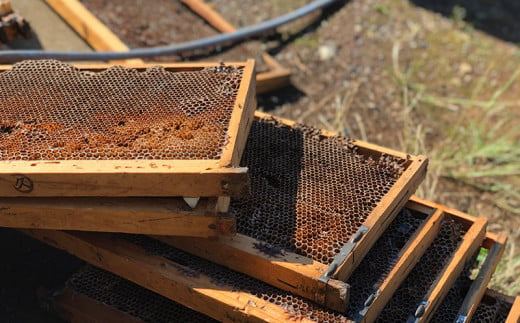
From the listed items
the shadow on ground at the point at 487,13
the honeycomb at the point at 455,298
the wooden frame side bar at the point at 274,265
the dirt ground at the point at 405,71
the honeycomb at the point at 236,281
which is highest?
the shadow on ground at the point at 487,13

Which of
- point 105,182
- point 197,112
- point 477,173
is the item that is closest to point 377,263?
point 197,112

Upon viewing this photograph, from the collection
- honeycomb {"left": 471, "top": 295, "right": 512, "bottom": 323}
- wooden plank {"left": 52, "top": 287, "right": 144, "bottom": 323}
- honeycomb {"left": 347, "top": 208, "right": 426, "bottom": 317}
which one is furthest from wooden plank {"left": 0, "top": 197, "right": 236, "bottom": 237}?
honeycomb {"left": 471, "top": 295, "right": 512, "bottom": 323}

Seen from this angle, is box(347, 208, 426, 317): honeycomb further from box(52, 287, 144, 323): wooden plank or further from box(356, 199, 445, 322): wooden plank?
box(52, 287, 144, 323): wooden plank

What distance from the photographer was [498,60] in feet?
20.3

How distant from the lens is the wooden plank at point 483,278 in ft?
10.2

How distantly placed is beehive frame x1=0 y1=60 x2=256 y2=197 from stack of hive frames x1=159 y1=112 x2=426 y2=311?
368 mm

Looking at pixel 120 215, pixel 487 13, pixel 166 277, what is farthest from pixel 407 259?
pixel 487 13

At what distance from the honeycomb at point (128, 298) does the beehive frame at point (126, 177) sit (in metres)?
0.76

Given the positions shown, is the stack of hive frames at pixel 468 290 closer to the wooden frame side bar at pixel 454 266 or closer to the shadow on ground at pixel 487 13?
the wooden frame side bar at pixel 454 266

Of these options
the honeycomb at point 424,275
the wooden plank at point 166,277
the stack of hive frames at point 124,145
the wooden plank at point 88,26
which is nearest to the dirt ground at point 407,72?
the wooden plank at point 88,26

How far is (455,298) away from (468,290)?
10cm

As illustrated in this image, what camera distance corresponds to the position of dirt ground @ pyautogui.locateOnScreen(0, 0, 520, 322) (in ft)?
16.6

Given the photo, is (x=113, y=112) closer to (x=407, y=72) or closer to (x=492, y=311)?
(x=492, y=311)

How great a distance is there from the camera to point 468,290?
3318 millimetres
